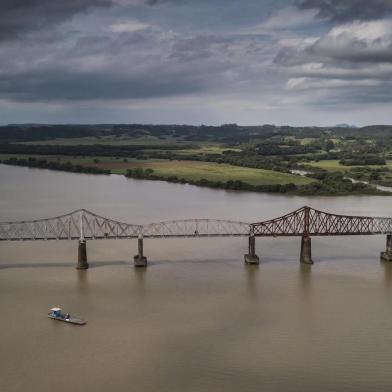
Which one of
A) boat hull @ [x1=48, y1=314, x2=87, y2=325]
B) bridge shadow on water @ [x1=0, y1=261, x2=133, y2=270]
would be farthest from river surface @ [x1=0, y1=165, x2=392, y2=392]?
boat hull @ [x1=48, y1=314, x2=87, y2=325]

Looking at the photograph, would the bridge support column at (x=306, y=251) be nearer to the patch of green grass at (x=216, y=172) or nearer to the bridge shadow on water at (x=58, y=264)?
the bridge shadow on water at (x=58, y=264)

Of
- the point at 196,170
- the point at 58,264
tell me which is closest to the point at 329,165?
the point at 196,170

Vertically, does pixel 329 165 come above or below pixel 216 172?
above

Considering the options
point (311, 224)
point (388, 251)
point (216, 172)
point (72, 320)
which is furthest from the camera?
point (216, 172)

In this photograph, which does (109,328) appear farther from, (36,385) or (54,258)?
(54,258)

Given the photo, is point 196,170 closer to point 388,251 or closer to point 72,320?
point 388,251

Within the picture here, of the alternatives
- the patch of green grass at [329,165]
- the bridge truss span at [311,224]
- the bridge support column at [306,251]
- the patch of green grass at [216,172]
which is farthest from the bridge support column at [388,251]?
the patch of green grass at [329,165]

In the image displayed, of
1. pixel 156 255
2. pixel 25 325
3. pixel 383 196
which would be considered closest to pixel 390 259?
pixel 156 255
